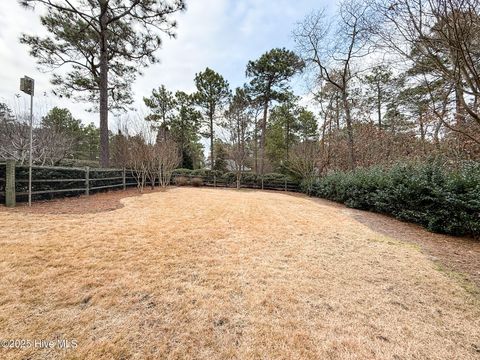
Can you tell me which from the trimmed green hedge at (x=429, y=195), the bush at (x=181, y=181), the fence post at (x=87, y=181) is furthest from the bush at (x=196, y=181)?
the trimmed green hedge at (x=429, y=195)

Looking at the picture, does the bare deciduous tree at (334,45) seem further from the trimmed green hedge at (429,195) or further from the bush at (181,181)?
the bush at (181,181)

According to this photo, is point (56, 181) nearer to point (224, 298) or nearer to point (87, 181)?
point (87, 181)

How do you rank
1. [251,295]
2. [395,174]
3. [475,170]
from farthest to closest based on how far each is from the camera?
[395,174] → [475,170] → [251,295]

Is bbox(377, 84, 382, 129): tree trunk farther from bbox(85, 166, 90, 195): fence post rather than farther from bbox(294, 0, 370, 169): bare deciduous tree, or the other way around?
bbox(85, 166, 90, 195): fence post

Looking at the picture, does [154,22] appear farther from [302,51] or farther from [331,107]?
[331,107]

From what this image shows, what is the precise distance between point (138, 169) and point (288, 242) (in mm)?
→ 9077

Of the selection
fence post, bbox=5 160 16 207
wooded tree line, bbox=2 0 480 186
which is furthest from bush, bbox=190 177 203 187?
fence post, bbox=5 160 16 207

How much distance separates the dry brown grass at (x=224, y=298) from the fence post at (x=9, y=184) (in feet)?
8.24

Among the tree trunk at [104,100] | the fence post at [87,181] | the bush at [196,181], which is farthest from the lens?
the bush at [196,181]

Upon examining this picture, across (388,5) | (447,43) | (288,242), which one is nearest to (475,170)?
(447,43)

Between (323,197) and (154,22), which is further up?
(154,22)

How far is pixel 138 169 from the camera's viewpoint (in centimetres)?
1027

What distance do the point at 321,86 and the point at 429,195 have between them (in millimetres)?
11169

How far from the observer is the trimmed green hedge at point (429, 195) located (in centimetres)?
441
